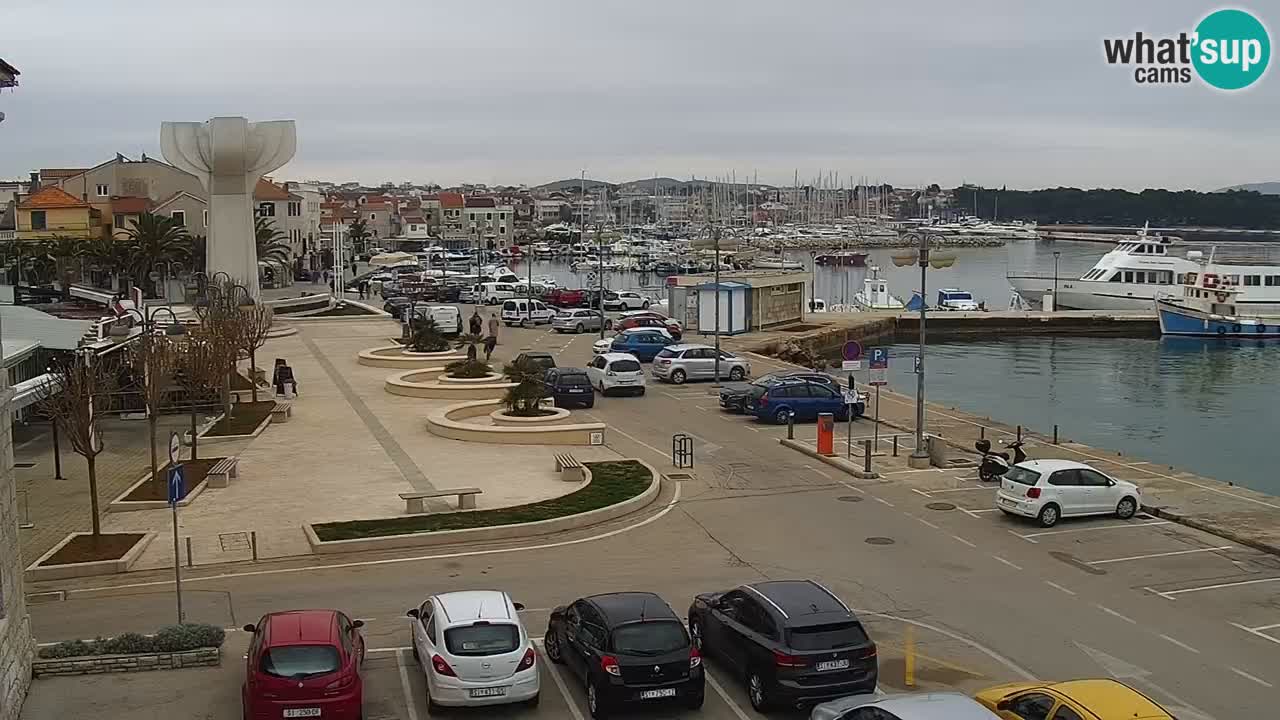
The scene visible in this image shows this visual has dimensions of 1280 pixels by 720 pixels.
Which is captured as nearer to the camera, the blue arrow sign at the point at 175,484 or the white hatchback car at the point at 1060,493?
the blue arrow sign at the point at 175,484

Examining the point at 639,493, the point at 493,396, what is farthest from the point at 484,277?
the point at 639,493

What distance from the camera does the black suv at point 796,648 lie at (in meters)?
12.9

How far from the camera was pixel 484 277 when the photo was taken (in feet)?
319

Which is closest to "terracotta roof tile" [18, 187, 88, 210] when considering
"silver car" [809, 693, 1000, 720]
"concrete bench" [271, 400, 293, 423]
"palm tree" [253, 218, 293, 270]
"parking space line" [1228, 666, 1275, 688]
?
"palm tree" [253, 218, 293, 270]

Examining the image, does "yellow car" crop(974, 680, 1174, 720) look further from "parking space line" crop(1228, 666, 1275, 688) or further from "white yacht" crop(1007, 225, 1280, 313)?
"white yacht" crop(1007, 225, 1280, 313)

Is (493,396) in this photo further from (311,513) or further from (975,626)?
(975,626)

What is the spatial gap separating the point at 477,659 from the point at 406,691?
1467mm

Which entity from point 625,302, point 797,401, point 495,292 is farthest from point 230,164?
point 797,401

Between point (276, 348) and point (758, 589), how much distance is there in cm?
4303

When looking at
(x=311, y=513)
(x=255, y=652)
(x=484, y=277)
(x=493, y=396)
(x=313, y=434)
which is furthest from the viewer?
(x=484, y=277)

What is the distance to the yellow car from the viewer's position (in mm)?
10688

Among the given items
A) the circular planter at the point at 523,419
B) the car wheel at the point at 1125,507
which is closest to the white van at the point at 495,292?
the circular planter at the point at 523,419

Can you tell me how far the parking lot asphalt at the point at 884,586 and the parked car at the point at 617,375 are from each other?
43.1 ft

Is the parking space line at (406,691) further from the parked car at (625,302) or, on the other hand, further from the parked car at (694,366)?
the parked car at (625,302)
